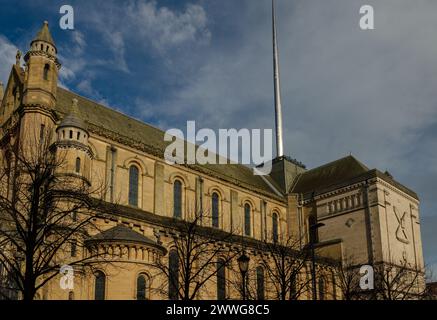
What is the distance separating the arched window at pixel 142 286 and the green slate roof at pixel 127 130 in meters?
12.0

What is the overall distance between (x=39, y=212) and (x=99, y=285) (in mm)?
9952

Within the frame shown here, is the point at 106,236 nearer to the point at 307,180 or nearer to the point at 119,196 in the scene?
the point at 119,196

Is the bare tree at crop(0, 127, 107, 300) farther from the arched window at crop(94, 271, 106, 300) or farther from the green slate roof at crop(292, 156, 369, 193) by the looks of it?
the green slate roof at crop(292, 156, 369, 193)

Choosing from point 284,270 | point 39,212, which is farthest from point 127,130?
point 39,212

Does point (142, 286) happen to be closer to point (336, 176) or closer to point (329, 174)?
point (336, 176)

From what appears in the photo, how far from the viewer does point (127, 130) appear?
43.8 m

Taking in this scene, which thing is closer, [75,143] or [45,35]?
[75,143]

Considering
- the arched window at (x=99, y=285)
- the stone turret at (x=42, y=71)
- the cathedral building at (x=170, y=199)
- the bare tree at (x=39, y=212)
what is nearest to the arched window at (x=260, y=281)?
the cathedral building at (x=170, y=199)

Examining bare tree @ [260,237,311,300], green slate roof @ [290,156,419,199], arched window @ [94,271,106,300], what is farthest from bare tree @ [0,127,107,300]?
green slate roof @ [290,156,419,199]

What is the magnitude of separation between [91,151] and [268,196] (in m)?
22.0
